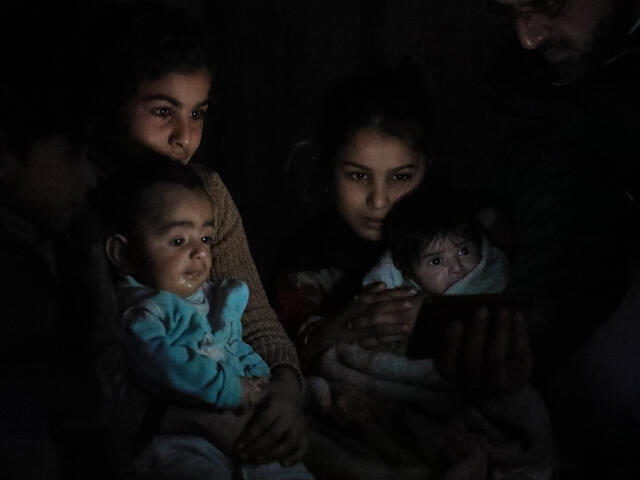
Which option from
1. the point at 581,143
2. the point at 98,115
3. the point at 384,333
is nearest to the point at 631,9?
the point at 581,143

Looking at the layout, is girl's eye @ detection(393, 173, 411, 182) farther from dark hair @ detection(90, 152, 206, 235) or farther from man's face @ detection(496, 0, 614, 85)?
dark hair @ detection(90, 152, 206, 235)

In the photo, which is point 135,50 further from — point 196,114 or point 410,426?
point 410,426

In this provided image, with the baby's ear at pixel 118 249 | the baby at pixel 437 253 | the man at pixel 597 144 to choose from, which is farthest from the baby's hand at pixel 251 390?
the man at pixel 597 144

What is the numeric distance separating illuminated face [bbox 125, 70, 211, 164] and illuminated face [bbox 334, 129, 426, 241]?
0.39 m

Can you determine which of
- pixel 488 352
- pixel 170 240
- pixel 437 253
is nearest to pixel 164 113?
pixel 170 240

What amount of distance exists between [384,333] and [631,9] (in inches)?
31.6

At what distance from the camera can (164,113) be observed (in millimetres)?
1368

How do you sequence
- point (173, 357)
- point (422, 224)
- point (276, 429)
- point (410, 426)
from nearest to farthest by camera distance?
point (173, 357) < point (276, 429) < point (410, 426) < point (422, 224)

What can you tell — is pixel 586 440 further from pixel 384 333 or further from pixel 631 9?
pixel 631 9

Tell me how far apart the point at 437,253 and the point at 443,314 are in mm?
144

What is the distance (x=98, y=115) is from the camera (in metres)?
1.36

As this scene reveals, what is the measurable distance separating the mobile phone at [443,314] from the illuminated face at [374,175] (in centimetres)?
23

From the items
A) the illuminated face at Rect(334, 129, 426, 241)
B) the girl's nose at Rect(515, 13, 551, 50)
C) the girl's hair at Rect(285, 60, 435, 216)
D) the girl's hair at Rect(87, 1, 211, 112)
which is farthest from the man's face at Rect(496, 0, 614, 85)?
the girl's hair at Rect(87, 1, 211, 112)

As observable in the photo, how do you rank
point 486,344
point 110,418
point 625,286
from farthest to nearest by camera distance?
point 625,286, point 486,344, point 110,418
